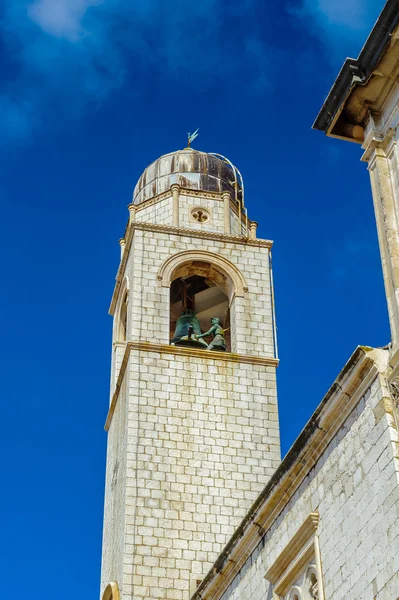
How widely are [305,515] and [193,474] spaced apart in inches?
341

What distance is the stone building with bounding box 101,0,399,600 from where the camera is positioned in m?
13.0

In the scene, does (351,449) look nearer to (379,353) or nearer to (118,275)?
(379,353)

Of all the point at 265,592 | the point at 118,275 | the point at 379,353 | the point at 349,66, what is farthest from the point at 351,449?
the point at 118,275

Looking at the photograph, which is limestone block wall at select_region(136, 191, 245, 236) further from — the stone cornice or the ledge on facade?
the ledge on facade

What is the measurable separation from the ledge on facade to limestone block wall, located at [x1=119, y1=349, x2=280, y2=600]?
366 centimetres

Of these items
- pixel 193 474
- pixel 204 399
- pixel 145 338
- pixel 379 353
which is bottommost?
pixel 379 353

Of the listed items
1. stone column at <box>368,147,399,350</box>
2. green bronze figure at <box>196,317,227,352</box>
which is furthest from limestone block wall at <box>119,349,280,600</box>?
stone column at <box>368,147,399,350</box>

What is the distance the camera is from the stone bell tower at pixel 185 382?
864 inches

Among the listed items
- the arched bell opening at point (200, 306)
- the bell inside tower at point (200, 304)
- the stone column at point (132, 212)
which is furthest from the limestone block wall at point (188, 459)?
the stone column at point (132, 212)

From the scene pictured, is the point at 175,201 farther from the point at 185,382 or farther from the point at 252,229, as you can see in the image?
the point at 185,382

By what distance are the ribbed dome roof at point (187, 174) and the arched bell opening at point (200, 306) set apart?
106 inches

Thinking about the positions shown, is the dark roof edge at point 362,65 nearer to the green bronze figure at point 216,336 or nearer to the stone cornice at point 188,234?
the green bronze figure at point 216,336

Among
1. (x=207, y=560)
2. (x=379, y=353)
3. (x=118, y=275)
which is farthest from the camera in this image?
(x=118, y=275)

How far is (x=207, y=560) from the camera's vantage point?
851 inches
